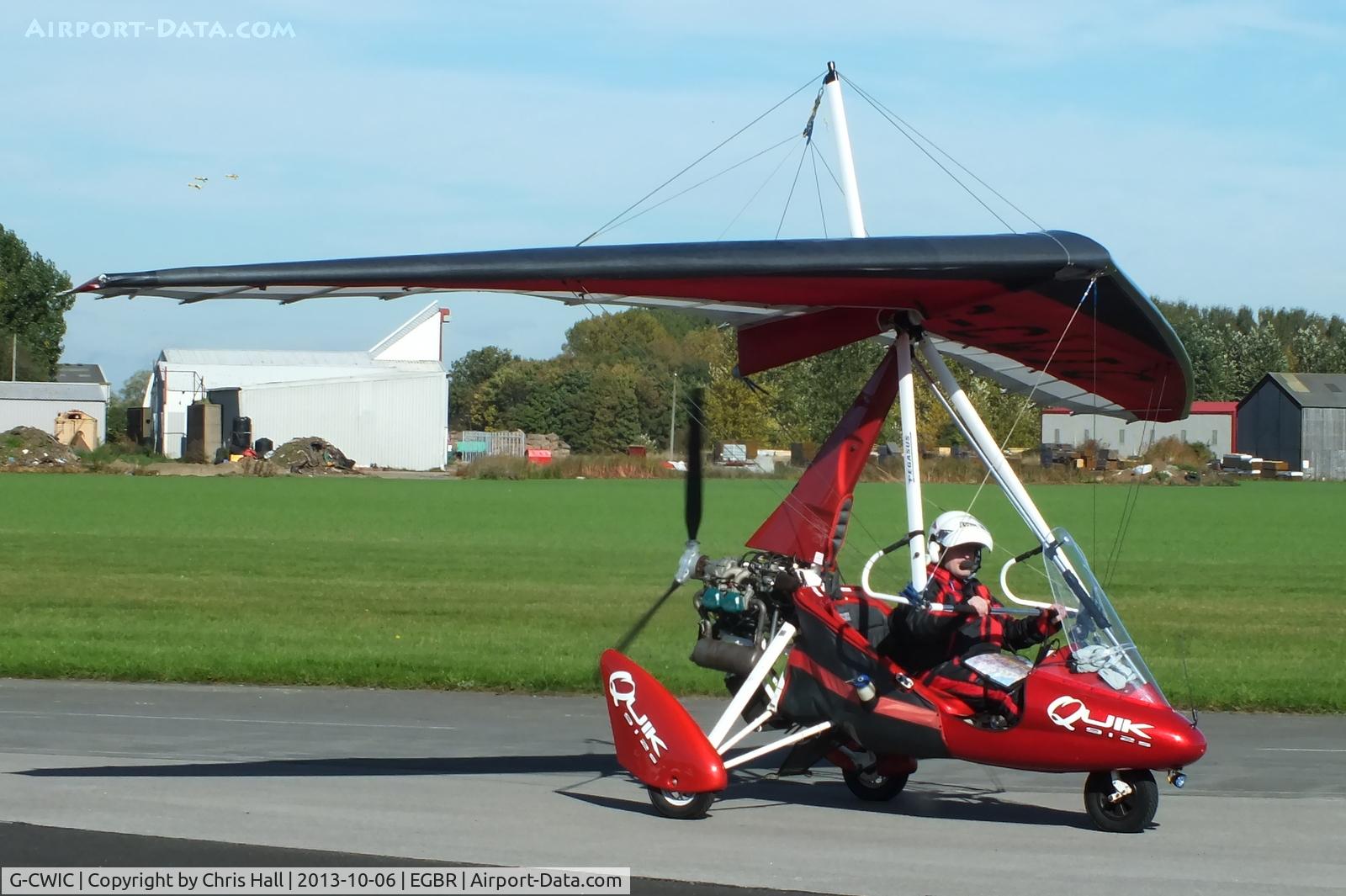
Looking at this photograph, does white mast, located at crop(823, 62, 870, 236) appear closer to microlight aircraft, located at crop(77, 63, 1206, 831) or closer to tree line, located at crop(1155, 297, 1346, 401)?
microlight aircraft, located at crop(77, 63, 1206, 831)

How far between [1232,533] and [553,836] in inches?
1332

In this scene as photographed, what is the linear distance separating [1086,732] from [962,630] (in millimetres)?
949

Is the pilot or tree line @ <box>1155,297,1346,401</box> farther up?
tree line @ <box>1155,297,1346,401</box>

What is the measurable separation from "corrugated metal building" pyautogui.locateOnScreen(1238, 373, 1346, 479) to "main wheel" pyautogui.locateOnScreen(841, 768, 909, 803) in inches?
3714

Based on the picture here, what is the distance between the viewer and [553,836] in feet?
22.7

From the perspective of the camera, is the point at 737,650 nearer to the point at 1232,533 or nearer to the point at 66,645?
the point at 66,645

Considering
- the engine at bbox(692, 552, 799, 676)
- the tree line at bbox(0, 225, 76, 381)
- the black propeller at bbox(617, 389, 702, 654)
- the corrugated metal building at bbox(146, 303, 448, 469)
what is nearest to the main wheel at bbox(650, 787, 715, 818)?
the engine at bbox(692, 552, 799, 676)

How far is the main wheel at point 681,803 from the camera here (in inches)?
291

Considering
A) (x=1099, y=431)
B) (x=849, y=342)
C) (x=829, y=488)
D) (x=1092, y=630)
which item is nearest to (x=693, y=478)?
(x=829, y=488)

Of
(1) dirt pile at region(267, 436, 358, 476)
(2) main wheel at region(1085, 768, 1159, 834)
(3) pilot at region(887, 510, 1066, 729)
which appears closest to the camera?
(2) main wheel at region(1085, 768, 1159, 834)

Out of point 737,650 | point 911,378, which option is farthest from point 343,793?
point 911,378

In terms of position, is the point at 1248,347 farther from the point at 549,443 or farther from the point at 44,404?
the point at 44,404

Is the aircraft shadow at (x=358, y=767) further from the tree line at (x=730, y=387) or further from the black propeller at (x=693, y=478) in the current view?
the tree line at (x=730, y=387)

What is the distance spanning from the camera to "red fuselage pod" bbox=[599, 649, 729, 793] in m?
7.33
